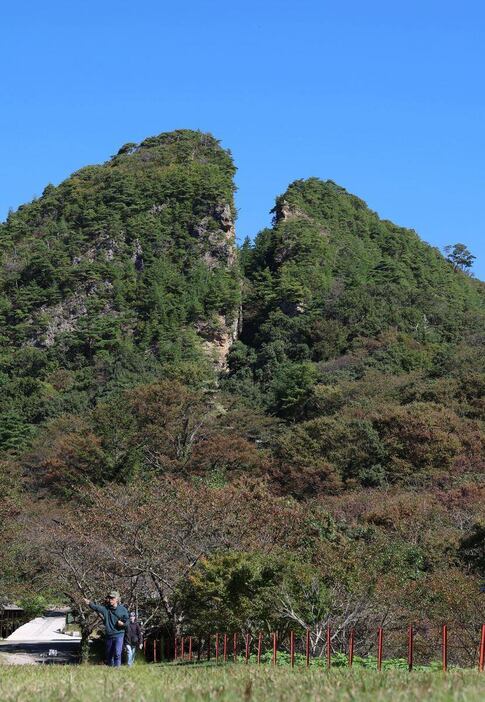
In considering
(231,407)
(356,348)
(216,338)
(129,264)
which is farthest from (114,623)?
(129,264)

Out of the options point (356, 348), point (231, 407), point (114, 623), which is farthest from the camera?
point (356, 348)

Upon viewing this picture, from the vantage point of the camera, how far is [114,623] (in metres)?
13.3

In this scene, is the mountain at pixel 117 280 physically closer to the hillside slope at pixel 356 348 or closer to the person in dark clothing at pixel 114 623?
the hillside slope at pixel 356 348

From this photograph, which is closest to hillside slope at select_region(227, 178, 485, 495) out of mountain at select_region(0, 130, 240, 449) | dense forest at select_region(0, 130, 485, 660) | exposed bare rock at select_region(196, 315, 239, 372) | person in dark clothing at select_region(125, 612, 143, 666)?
dense forest at select_region(0, 130, 485, 660)

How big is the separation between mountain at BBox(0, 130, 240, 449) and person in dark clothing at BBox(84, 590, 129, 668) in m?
58.4

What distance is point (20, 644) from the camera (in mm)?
36500

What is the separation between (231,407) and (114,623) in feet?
195

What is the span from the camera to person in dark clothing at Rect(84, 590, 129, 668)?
43.3 feet

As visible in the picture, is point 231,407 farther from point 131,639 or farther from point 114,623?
point 114,623

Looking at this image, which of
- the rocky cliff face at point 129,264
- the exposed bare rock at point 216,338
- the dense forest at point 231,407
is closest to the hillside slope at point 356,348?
the dense forest at point 231,407

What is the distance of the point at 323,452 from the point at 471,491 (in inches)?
467

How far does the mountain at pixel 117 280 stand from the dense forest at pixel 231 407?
235 millimetres

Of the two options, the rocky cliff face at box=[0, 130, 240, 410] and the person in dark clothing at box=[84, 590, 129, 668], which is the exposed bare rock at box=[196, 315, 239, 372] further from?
the person in dark clothing at box=[84, 590, 129, 668]

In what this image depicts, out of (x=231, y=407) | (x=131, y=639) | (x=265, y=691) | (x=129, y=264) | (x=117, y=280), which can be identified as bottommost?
(x=131, y=639)
